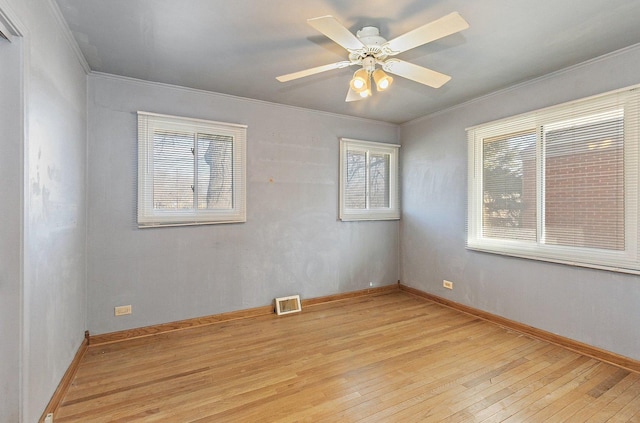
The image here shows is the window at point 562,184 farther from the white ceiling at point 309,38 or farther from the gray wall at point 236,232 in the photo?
the gray wall at point 236,232

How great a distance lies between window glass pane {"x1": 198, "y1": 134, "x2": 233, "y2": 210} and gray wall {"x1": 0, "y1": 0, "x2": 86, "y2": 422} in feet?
3.56

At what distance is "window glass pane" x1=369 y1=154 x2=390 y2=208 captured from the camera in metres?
4.61

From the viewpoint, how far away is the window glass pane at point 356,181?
14.4ft

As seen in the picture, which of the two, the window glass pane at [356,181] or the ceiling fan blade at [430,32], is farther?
the window glass pane at [356,181]

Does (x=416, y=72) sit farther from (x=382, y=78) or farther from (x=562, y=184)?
(x=562, y=184)

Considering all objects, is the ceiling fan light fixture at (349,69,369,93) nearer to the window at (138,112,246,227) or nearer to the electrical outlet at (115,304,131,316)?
the window at (138,112,246,227)

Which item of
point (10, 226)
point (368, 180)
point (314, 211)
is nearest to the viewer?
point (10, 226)

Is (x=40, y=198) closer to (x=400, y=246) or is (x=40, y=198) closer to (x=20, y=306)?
(x=20, y=306)

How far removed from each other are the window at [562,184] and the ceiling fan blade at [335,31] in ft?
7.44

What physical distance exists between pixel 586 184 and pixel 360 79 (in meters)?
2.35

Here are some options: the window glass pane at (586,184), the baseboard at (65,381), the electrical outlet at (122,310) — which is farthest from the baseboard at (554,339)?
the baseboard at (65,381)

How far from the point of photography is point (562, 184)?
2.91 m

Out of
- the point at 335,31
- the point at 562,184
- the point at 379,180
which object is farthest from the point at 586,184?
the point at 335,31

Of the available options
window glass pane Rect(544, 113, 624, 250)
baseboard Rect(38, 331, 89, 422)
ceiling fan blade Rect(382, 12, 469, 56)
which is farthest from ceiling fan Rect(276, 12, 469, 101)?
baseboard Rect(38, 331, 89, 422)
